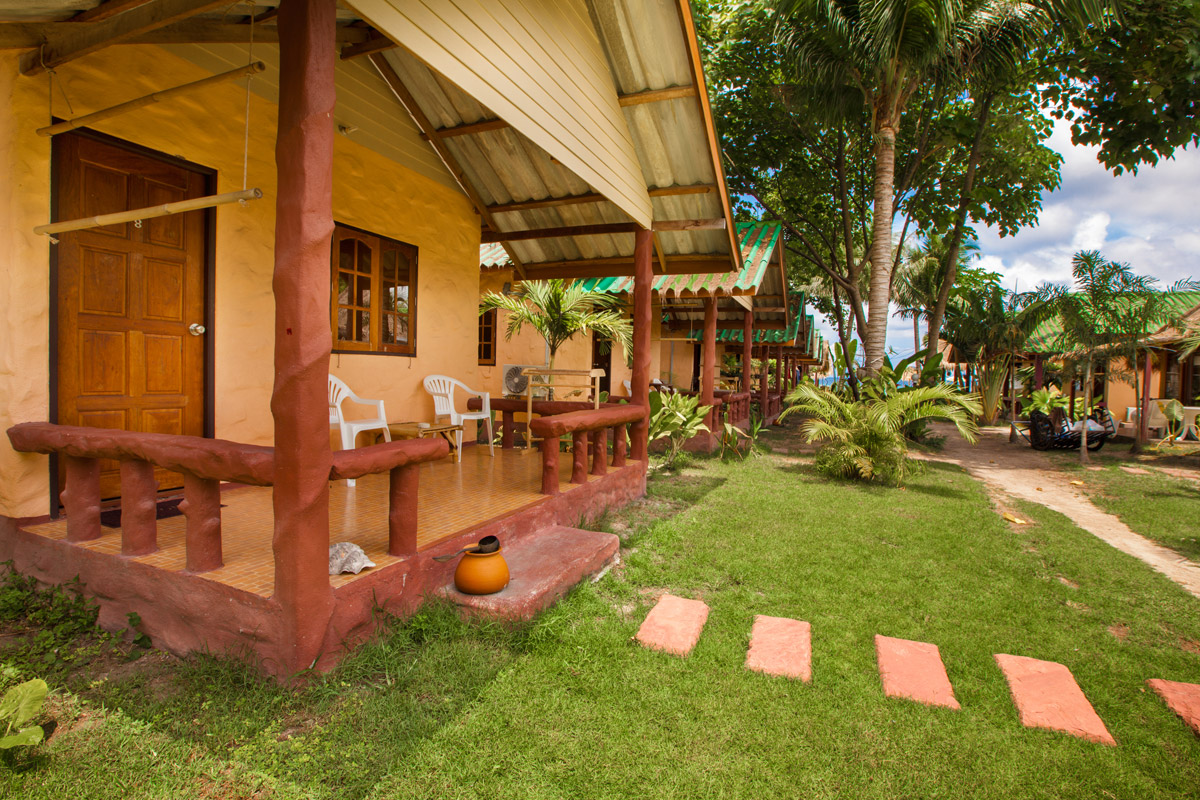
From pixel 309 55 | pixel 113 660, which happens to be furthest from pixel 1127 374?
pixel 113 660

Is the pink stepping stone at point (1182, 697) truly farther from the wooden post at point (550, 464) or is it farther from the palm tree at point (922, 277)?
the palm tree at point (922, 277)

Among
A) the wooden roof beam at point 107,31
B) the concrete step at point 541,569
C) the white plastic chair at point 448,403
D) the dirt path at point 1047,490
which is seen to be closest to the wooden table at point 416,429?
the white plastic chair at point 448,403

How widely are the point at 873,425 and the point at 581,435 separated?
16.4 ft

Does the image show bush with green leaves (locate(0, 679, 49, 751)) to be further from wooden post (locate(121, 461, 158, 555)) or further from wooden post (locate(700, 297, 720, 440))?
wooden post (locate(700, 297, 720, 440))

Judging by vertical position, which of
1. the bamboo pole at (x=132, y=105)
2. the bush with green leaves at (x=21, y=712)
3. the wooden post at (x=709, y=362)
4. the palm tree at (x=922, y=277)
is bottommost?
the bush with green leaves at (x=21, y=712)

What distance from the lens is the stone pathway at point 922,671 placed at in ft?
8.79

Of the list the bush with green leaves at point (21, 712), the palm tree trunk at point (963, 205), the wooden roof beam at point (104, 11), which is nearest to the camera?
the bush with green leaves at point (21, 712)

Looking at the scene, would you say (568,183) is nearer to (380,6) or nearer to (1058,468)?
(380,6)

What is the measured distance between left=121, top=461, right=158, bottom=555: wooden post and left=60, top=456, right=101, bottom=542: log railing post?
13.6 inches

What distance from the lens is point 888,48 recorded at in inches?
361

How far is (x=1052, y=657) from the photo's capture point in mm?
3270

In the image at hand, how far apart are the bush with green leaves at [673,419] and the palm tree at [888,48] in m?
3.59

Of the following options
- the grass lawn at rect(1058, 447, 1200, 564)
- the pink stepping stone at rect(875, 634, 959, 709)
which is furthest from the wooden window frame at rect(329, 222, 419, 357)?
the grass lawn at rect(1058, 447, 1200, 564)

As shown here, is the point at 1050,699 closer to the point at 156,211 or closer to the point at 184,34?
the point at 156,211
